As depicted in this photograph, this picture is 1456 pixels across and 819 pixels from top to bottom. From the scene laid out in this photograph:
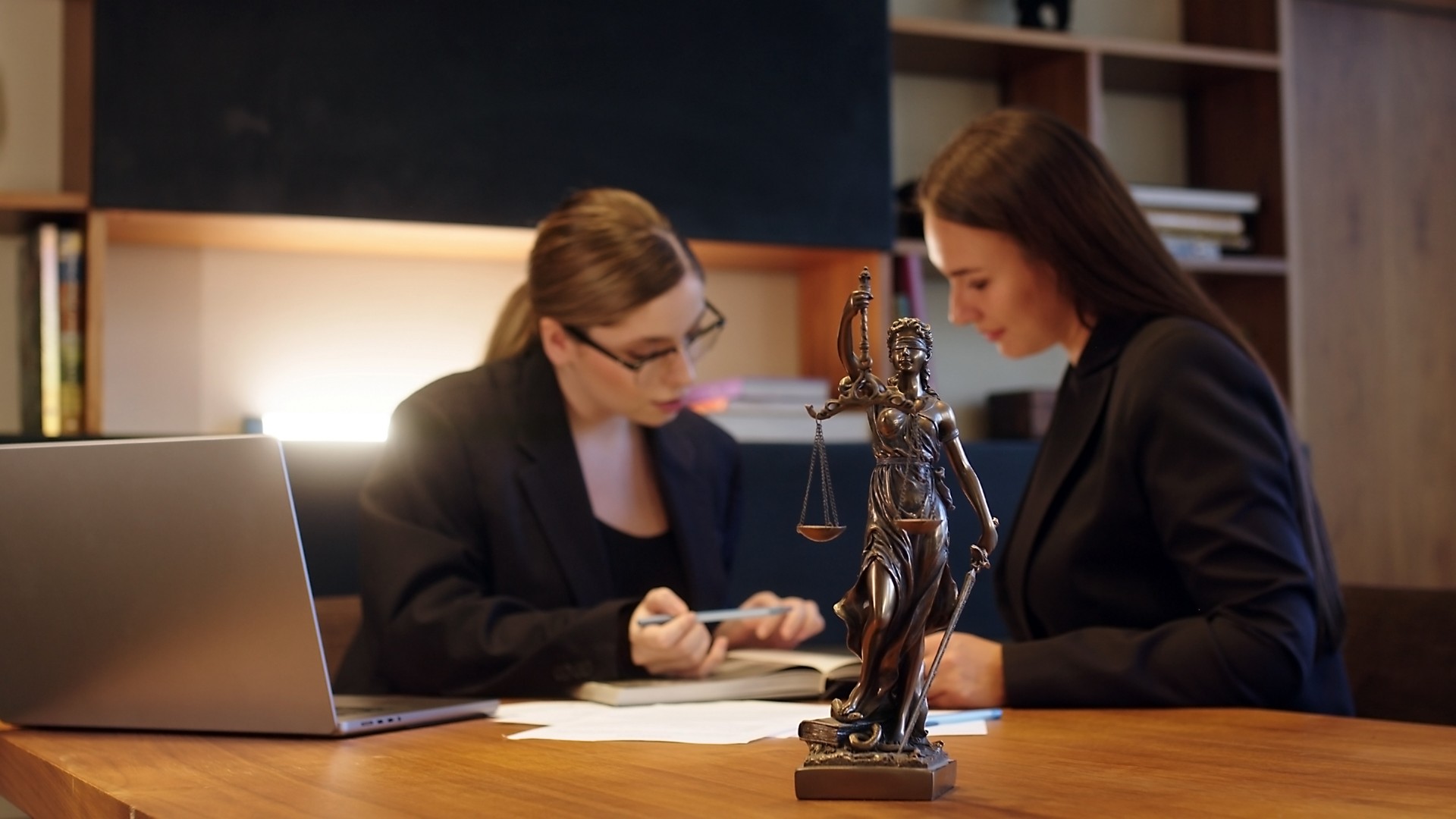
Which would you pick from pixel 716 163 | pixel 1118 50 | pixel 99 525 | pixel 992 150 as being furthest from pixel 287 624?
pixel 1118 50

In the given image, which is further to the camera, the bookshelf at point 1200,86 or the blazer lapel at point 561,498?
the bookshelf at point 1200,86

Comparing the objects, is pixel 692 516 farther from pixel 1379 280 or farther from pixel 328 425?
pixel 1379 280

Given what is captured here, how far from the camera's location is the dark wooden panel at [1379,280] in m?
3.95

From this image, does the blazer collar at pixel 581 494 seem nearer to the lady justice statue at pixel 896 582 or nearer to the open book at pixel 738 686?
the open book at pixel 738 686

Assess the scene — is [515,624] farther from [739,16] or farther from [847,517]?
[739,16]

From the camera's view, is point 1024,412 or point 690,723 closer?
point 690,723

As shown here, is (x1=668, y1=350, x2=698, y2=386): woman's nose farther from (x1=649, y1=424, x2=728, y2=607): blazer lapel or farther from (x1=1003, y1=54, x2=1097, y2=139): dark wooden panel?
(x1=1003, y1=54, x2=1097, y2=139): dark wooden panel

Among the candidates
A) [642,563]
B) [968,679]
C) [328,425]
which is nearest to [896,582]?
[968,679]

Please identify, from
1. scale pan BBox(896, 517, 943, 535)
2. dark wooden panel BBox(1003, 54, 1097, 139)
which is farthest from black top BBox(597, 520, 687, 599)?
dark wooden panel BBox(1003, 54, 1097, 139)

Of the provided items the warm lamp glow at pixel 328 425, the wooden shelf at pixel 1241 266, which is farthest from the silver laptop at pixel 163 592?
the wooden shelf at pixel 1241 266

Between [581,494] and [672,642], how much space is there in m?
0.45

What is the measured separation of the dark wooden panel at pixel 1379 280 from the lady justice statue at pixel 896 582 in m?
3.34

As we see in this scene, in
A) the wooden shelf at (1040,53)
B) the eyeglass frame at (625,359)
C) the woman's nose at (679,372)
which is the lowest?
the woman's nose at (679,372)

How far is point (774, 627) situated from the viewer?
1.74 metres
